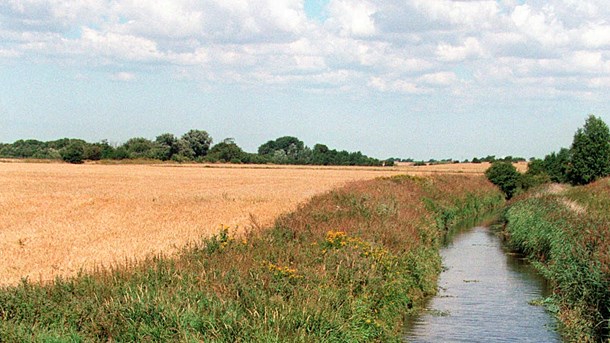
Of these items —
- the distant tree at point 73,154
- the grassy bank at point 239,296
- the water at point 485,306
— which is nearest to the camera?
the grassy bank at point 239,296

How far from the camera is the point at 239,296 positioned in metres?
10.5

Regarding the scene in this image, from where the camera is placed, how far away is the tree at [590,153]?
60438 millimetres

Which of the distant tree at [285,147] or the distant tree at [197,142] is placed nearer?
the distant tree at [197,142]

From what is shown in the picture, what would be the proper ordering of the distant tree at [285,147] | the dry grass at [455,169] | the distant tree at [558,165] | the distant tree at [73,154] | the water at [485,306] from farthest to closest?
the distant tree at [285,147]
the distant tree at [73,154]
the dry grass at [455,169]
the distant tree at [558,165]
the water at [485,306]

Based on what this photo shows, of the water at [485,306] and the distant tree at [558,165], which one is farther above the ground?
the distant tree at [558,165]

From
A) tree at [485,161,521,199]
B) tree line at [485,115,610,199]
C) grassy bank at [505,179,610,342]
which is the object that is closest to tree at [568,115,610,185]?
tree line at [485,115,610,199]

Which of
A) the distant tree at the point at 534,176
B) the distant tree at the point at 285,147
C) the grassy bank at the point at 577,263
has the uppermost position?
the distant tree at the point at 285,147

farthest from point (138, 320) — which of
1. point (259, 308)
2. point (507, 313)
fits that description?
point (507, 313)

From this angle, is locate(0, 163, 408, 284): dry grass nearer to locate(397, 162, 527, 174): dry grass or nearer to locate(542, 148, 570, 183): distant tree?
Answer: locate(542, 148, 570, 183): distant tree

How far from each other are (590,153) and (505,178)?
8.43 m

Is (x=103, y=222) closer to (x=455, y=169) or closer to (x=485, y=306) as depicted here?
(x=485, y=306)

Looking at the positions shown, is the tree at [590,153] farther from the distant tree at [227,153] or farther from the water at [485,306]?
the distant tree at [227,153]

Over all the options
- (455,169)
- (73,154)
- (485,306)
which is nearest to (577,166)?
(455,169)

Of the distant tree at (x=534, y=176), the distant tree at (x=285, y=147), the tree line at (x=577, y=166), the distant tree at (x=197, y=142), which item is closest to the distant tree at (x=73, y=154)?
the distant tree at (x=197, y=142)
